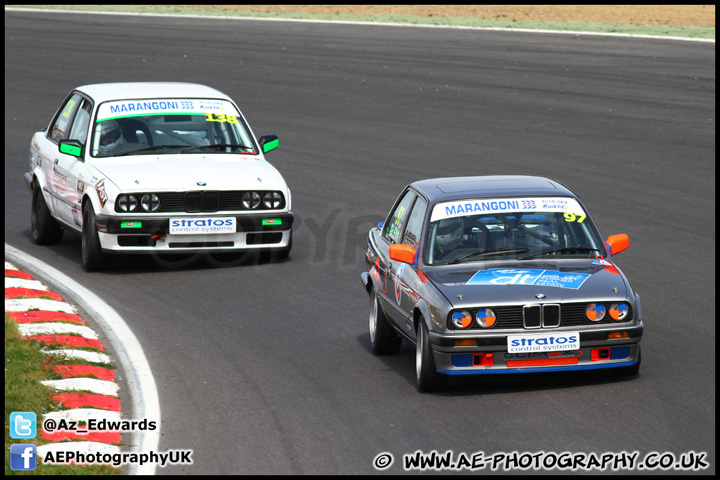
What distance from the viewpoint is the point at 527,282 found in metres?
7.79

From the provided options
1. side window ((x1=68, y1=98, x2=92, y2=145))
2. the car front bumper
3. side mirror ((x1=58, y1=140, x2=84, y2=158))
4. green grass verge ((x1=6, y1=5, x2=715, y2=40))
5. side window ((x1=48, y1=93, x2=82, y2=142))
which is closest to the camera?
the car front bumper

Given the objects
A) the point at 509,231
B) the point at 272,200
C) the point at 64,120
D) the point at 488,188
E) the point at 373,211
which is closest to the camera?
the point at 509,231

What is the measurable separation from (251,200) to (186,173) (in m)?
0.75

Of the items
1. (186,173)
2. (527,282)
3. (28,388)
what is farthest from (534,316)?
(186,173)

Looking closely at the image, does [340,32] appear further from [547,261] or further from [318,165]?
[547,261]

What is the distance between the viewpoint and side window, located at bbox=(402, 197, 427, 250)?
873cm

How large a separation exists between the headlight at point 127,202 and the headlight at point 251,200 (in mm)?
1151

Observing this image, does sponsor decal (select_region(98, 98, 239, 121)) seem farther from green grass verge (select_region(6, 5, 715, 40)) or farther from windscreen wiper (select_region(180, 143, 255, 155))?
green grass verge (select_region(6, 5, 715, 40))

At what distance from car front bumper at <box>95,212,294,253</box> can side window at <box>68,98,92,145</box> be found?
1.55 metres

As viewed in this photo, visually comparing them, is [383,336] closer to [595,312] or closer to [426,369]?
[426,369]

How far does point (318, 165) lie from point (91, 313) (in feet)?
26.1

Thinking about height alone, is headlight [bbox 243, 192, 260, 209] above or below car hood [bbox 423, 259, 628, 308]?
above

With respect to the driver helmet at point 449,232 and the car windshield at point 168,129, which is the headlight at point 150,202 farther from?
the driver helmet at point 449,232

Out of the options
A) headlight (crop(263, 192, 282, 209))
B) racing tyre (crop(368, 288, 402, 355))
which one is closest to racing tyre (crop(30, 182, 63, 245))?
headlight (crop(263, 192, 282, 209))
